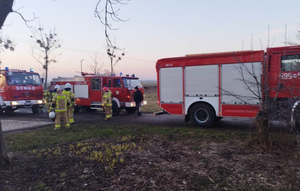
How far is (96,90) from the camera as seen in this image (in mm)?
13031

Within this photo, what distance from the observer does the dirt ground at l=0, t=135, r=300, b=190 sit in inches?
147

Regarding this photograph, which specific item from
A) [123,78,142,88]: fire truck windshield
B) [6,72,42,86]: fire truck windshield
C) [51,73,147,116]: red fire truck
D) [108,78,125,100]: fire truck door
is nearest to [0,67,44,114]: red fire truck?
[6,72,42,86]: fire truck windshield

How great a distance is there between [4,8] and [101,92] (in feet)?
27.2

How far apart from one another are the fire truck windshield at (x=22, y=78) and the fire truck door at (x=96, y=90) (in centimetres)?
332

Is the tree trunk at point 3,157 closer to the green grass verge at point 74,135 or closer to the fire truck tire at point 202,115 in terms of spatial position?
the green grass verge at point 74,135

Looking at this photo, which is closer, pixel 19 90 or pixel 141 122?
pixel 141 122

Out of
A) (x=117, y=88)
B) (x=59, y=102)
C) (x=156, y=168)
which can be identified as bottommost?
(x=156, y=168)

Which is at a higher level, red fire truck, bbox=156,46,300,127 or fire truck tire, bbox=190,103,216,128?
red fire truck, bbox=156,46,300,127

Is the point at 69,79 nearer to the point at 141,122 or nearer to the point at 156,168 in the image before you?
the point at 141,122

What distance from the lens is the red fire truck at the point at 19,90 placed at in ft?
40.6

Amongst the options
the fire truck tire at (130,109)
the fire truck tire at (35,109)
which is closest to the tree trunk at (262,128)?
the fire truck tire at (130,109)

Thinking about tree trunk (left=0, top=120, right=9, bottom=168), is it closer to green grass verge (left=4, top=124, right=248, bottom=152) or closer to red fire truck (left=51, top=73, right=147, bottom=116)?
green grass verge (left=4, top=124, right=248, bottom=152)

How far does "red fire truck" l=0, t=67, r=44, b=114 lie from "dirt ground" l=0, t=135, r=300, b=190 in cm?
820

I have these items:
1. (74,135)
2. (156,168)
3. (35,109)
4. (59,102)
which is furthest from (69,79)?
(156,168)
